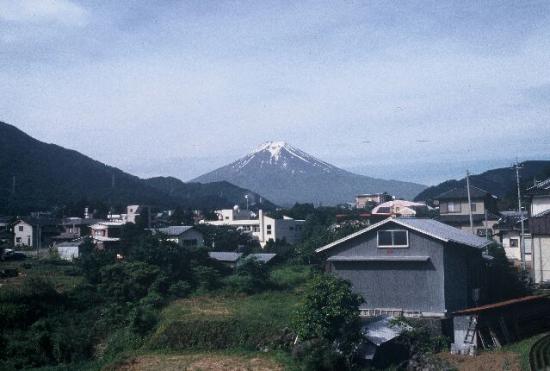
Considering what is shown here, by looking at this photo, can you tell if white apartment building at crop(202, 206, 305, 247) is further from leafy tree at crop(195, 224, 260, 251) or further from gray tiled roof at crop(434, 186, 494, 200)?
gray tiled roof at crop(434, 186, 494, 200)

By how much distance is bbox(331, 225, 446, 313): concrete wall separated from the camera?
17344 millimetres

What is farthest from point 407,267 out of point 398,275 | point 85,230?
point 85,230

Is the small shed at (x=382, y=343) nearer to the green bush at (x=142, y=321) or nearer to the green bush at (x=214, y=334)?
the green bush at (x=214, y=334)

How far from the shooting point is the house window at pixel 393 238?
1797 cm

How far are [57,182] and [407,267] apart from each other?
84.4m

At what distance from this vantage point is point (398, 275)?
1794cm

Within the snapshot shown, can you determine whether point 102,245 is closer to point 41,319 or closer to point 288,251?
point 288,251

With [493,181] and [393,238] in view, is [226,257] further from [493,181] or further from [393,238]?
[493,181]

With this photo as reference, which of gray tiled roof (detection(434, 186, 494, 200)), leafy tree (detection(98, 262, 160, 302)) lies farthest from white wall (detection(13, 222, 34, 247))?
gray tiled roof (detection(434, 186, 494, 200))

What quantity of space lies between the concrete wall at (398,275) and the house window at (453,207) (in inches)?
904

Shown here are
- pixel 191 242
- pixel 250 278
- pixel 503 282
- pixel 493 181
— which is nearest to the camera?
pixel 503 282

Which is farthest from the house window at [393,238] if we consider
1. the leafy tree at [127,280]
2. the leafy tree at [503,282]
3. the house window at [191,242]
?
the house window at [191,242]

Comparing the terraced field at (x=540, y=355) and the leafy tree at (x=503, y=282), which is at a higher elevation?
the leafy tree at (x=503, y=282)

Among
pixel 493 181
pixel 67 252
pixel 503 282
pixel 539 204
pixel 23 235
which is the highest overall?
pixel 493 181
